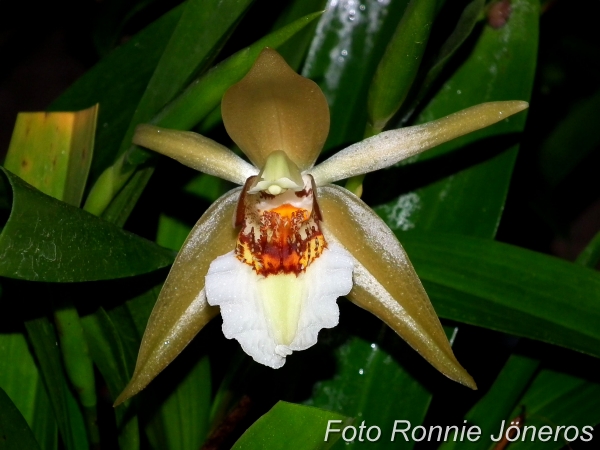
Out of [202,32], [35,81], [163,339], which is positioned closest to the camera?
[163,339]

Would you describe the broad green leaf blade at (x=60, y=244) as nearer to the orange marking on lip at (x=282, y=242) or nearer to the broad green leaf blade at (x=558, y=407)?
the orange marking on lip at (x=282, y=242)

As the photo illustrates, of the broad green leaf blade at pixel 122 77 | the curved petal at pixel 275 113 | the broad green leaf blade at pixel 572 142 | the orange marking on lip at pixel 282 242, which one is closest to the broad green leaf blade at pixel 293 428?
the orange marking on lip at pixel 282 242

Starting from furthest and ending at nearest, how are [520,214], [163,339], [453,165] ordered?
[520,214]
[453,165]
[163,339]

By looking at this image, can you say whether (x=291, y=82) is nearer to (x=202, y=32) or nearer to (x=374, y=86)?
(x=374, y=86)

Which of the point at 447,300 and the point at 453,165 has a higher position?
the point at 453,165

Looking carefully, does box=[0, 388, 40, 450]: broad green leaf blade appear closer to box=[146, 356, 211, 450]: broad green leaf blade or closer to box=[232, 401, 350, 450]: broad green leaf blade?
box=[146, 356, 211, 450]: broad green leaf blade

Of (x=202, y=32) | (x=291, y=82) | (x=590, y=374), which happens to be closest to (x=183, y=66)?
(x=202, y=32)

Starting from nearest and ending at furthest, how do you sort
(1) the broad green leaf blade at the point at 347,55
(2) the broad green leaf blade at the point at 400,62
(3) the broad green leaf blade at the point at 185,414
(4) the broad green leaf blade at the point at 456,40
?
(2) the broad green leaf blade at the point at 400,62
(4) the broad green leaf blade at the point at 456,40
(3) the broad green leaf blade at the point at 185,414
(1) the broad green leaf blade at the point at 347,55
